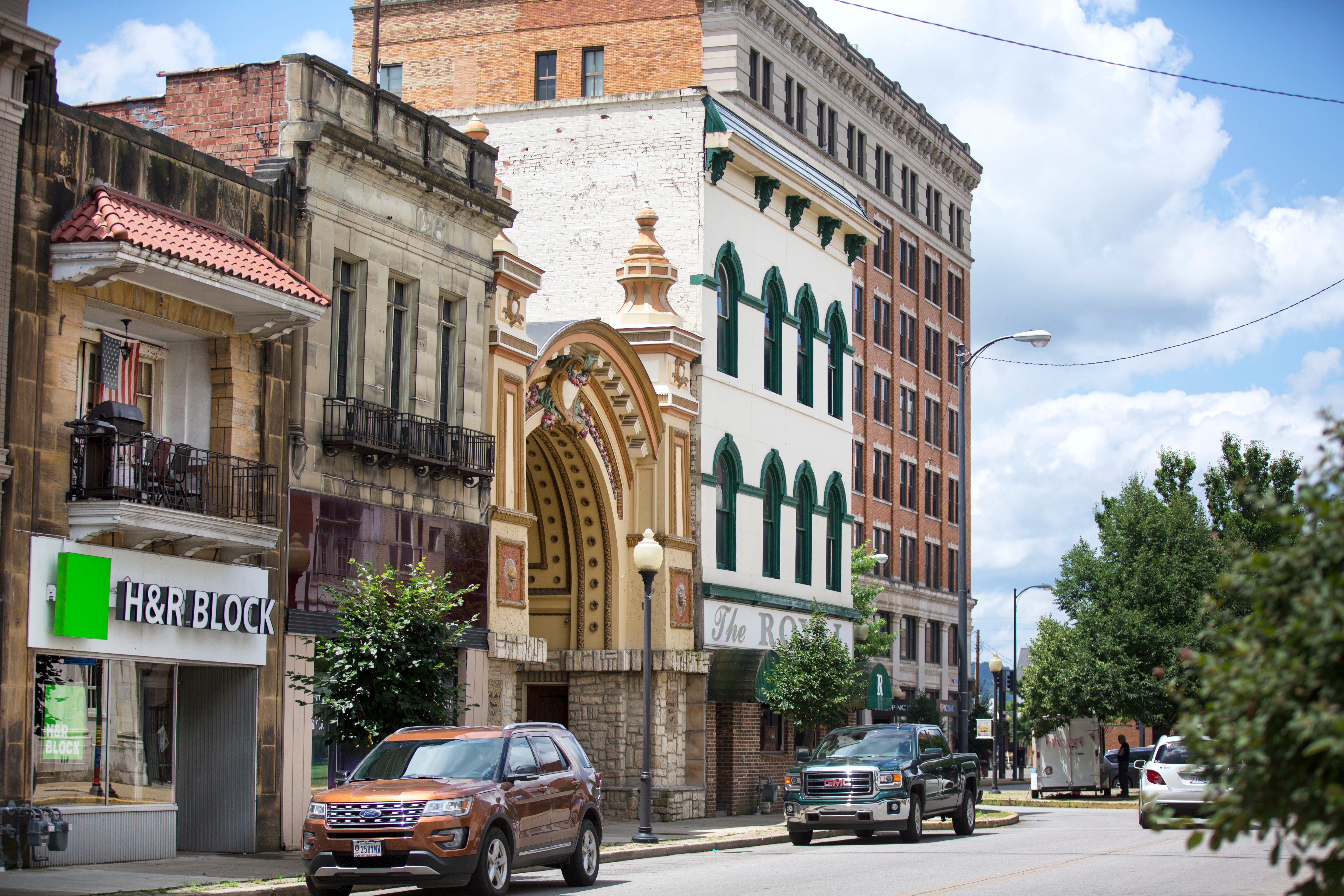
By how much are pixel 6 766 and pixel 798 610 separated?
876 inches

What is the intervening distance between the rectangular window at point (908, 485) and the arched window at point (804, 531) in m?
29.1

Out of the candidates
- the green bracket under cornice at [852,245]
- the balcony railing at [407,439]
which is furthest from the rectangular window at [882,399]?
the balcony railing at [407,439]

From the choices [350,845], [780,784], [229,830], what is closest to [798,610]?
[780,784]

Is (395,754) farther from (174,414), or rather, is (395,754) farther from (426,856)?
(174,414)

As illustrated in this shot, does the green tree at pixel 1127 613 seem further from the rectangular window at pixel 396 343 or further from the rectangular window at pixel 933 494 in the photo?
the rectangular window at pixel 396 343

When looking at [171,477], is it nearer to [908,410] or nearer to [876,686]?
[876,686]

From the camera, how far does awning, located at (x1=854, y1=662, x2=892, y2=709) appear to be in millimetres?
35312

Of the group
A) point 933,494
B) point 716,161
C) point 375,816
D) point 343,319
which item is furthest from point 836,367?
point 933,494

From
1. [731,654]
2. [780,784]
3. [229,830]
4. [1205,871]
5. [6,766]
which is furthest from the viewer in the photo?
[780,784]

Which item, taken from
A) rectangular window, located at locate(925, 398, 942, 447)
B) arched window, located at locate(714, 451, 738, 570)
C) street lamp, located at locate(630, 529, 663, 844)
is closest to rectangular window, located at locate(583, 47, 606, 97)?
arched window, located at locate(714, 451, 738, 570)

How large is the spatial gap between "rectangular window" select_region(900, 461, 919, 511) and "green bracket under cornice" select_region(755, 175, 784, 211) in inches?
1272

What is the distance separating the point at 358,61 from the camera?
50.0 m

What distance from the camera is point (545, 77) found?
174ft

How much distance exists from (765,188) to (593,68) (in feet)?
61.0
